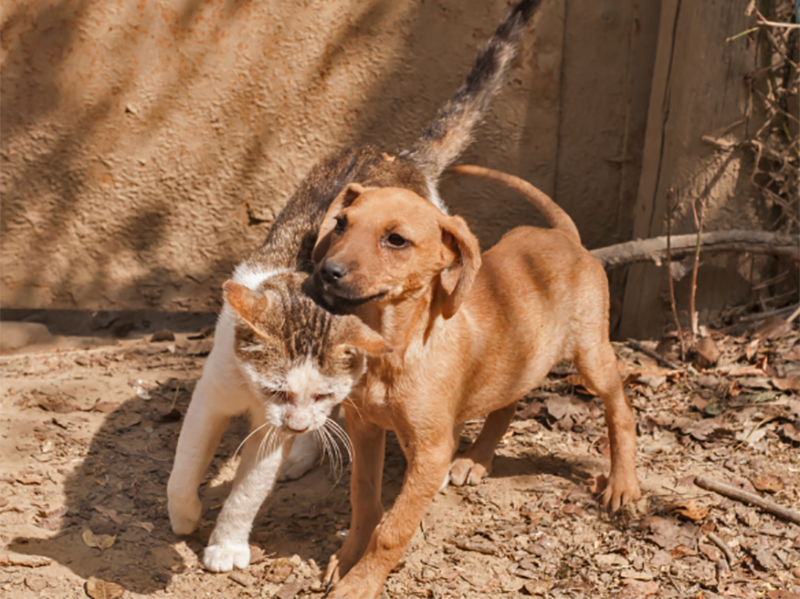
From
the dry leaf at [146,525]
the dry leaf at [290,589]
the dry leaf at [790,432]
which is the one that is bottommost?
the dry leaf at [146,525]

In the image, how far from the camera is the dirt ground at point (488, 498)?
3.01 meters

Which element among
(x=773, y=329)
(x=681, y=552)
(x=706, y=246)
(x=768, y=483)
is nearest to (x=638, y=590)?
(x=681, y=552)

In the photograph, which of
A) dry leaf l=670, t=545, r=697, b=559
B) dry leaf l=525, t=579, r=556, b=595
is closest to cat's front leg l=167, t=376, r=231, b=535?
dry leaf l=525, t=579, r=556, b=595

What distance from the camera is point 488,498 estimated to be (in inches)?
140

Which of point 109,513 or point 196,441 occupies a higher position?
point 196,441

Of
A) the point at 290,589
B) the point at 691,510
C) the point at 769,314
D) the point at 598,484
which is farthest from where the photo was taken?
the point at 769,314

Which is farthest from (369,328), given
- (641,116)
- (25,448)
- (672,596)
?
(641,116)

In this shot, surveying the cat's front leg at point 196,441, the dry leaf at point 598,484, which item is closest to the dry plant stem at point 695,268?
the dry leaf at point 598,484

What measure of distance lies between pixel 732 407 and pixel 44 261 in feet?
14.0

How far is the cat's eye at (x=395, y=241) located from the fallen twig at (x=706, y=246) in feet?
6.97

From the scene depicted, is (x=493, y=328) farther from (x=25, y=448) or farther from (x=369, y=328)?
(x=25, y=448)

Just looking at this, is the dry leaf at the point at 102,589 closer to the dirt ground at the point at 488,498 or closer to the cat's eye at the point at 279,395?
the dirt ground at the point at 488,498

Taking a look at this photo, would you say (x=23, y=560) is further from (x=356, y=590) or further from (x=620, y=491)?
(x=620, y=491)

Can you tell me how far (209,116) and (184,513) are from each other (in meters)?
2.54
